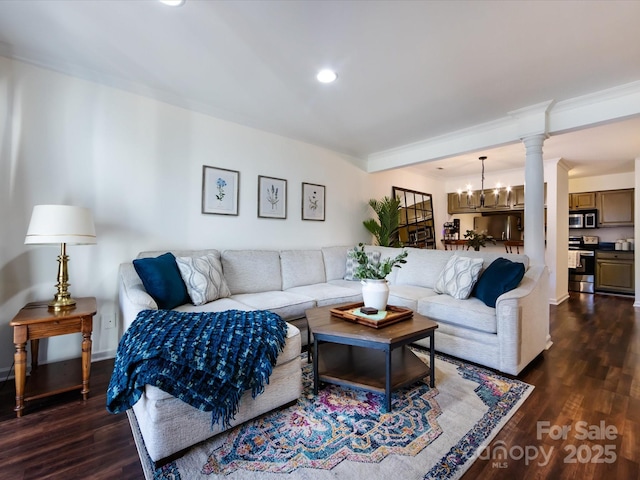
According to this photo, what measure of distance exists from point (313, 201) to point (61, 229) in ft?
9.40

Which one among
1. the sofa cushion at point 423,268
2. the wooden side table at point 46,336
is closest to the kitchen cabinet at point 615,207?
the sofa cushion at point 423,268

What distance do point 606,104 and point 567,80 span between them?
60cm

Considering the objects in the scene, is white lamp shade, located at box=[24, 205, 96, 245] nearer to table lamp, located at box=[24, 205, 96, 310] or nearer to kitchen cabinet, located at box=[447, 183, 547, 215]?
table lamp, located at box=[24, 205, 96, 310]

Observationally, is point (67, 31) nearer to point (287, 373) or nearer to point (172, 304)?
point (172, 304)

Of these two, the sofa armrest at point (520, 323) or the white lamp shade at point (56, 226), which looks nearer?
the white lamp shade at point (56, 226)

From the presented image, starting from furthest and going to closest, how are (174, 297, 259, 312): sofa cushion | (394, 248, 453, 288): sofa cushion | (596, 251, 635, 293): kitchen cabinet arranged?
(596, 251, 635, 293): kitchen cabinet, (394, 248, 453, 288): sofa cushion, (174, 297, 259, 312): sofa cushion

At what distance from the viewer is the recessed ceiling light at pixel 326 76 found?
93.4 inches

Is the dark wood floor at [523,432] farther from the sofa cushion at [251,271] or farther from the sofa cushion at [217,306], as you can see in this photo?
the sofa cushion at [251,271]

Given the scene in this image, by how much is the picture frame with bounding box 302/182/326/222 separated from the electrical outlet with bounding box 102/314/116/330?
245cm

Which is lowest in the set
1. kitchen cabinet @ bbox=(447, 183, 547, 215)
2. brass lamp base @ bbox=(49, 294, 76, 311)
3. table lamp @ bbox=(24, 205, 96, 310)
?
brass lamp base @ bbox=(49, 294, 76, 311)

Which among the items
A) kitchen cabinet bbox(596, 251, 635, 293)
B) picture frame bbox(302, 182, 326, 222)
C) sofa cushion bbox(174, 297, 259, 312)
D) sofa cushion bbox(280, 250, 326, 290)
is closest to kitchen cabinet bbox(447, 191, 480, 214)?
kitchen cabinet bbox(596, 251, 635, 293)

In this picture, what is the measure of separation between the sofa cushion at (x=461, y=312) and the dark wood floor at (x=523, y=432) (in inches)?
19.1

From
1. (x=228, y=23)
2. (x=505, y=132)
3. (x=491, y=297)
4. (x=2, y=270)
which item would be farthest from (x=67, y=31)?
(x=505, y=132)

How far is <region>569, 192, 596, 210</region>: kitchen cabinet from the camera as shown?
19.8ft
